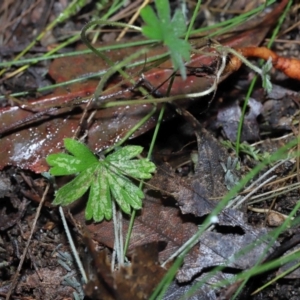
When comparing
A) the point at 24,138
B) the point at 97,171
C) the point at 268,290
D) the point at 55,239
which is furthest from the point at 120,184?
the point at 268,290

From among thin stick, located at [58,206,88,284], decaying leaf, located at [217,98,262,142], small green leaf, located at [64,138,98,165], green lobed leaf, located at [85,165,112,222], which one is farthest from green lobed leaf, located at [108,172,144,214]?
decaying leaf, located at [217,98,262,142]

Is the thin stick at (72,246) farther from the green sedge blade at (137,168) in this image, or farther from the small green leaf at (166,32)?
the small green leaf at (166,32)

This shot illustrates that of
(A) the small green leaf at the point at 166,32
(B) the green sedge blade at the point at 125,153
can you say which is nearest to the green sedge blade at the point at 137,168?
(B) the green sedge blade at the point at 125,153

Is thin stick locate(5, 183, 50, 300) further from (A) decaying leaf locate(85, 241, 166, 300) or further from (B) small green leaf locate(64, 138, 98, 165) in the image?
(A) decaying leaf locate(85, 241, 166, 300)

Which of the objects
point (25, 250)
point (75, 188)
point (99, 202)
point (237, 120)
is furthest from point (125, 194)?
point (237, 120)

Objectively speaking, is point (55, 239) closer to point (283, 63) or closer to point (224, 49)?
point (224, 49)
